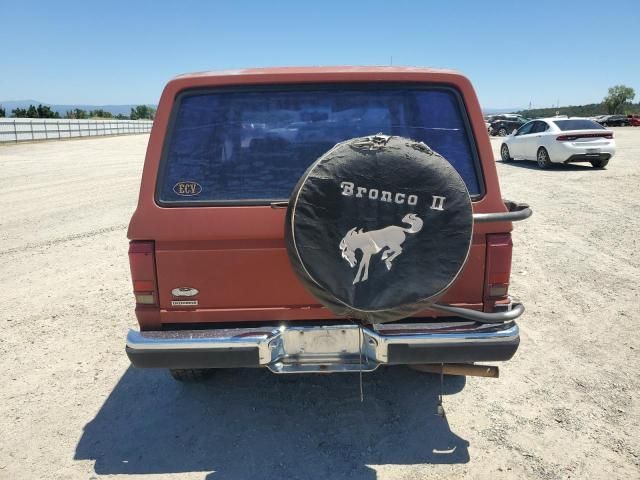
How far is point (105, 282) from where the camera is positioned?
582 cm

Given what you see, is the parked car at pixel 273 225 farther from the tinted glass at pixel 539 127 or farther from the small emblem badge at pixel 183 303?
the tinted glass at pixel 539 127

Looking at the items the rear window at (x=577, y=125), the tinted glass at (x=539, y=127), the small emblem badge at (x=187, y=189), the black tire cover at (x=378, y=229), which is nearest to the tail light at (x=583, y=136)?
the rear window at (x=577, y=125)

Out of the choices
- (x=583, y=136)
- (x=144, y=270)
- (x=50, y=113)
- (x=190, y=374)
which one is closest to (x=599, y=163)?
(x=583, y=136)

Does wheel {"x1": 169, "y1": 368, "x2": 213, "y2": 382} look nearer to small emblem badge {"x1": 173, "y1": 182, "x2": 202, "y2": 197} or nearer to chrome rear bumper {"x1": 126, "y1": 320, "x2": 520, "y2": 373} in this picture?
chrome rear bumper {"x1": 126, "y1": 320, "x2": 520, "y2": 373}

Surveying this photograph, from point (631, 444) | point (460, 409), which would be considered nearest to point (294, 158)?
point (460, 409)

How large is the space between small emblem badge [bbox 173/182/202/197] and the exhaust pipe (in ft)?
5.49

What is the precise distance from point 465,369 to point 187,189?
6.36 feet

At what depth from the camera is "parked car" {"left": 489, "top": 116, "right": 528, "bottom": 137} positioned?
1403 inches

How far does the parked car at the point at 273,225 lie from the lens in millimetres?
2674

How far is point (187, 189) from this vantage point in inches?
111

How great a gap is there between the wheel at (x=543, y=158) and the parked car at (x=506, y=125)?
68.9 feet

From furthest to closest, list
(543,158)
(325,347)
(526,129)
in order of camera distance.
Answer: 1. (526,129)
2. (543,158)
3. (325,347)

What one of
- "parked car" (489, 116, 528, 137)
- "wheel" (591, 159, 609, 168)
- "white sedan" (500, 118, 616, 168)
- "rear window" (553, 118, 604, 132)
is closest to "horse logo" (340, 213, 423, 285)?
"white sedan" (500, 118, 616, 168)

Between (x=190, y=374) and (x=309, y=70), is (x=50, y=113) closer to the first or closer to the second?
(x=190, y=374)
